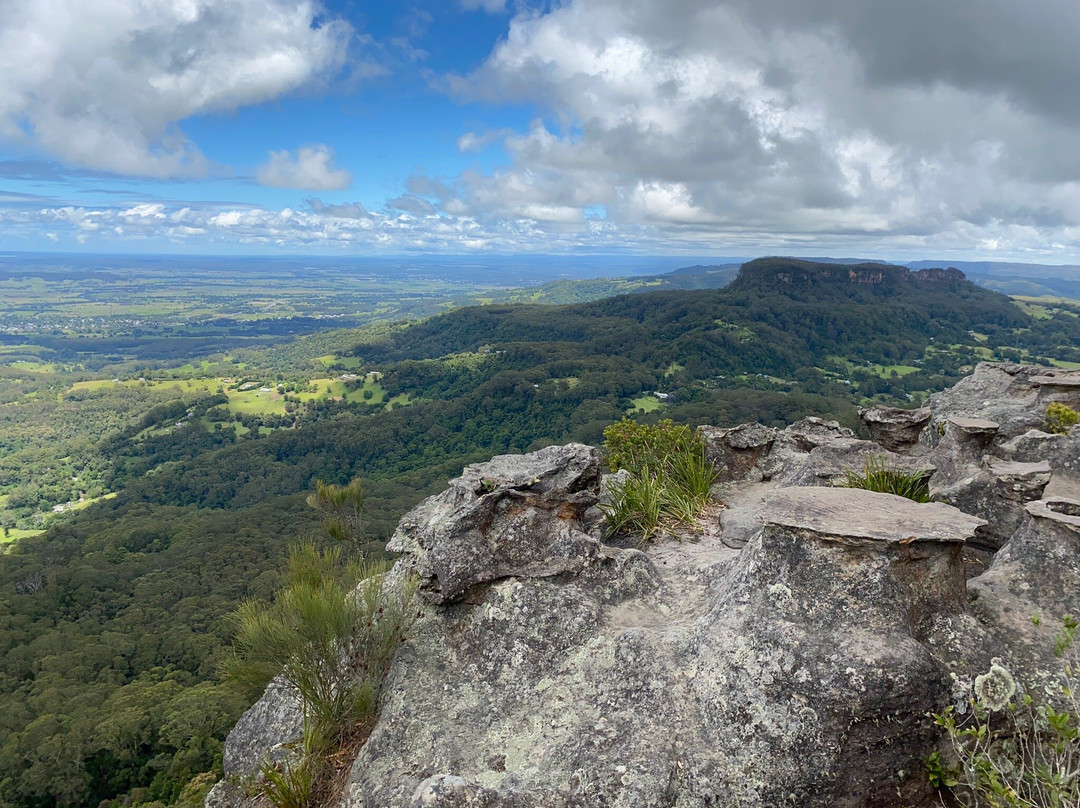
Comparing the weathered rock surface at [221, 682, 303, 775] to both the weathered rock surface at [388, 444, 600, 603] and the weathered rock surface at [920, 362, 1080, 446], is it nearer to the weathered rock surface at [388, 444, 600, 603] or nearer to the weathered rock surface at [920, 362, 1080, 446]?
the weathered rock surface at [388, 444, 600, 603]

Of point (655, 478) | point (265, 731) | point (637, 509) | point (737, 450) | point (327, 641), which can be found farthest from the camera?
point (737, 450)

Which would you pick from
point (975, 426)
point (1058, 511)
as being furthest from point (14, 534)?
point (1058, 511)

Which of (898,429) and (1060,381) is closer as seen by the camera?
(1060,381)

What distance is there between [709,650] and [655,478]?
489cm

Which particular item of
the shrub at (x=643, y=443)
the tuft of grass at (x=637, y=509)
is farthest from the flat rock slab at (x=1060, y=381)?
the tuft of grass at (x=637, y=509)

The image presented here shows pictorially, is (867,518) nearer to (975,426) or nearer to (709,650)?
(709,650)

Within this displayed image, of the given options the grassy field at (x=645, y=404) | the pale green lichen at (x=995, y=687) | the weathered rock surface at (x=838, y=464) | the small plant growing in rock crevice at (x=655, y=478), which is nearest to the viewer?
the pale green lichen at (x=995, y=687)

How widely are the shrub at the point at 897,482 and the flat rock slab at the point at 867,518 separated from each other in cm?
203

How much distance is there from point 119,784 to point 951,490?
1710 inches

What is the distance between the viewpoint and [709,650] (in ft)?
18.6

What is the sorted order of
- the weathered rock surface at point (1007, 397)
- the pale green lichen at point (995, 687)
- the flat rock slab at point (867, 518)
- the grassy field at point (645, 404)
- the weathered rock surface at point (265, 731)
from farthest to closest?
the grassy field at point (645, 404)
the weathered rock surface at point (1007, 397)
the weathered rock surface at point (265, 731)
the flat rock slab at point (867, 518)
the pale green lichen at point (995, 687)

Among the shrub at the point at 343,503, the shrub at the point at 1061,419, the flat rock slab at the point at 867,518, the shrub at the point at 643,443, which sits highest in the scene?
the flat rock slab at the point at 867,518

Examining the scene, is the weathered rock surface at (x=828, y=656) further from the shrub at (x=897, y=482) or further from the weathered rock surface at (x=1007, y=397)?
the weathered rock surface at (x=1007, y=397)

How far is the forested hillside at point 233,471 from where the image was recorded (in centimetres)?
3172
